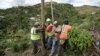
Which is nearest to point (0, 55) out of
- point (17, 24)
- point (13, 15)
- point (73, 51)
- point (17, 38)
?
point (17, 38)

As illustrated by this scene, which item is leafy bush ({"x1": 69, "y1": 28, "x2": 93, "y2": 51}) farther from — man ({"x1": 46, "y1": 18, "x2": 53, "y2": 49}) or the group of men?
man ({"x1": 46, "y1": 18, "x2": 53, "y2": 49})

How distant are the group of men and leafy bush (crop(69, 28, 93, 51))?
1.30 feet

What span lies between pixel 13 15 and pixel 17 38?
9886mm

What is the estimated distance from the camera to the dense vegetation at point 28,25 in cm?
1669

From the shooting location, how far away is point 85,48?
54.1ft

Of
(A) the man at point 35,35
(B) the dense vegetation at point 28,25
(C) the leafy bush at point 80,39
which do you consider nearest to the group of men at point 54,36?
(A) the man at point 35,35

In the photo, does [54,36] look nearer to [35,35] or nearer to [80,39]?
[35,35]

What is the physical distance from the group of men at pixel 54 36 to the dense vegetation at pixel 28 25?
572 mm

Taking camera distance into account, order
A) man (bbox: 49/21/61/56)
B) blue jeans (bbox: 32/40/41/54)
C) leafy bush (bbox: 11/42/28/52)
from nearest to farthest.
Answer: man (bbox: 49/21/61/56) < blue jeans (bbox: 32/40/41/54) < leafy bush (bbox: 11/42/28/52)

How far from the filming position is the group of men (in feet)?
52.5

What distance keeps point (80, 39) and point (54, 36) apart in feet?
4.29

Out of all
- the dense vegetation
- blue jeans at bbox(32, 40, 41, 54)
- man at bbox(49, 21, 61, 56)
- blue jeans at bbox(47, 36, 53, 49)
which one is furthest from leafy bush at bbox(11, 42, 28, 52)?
man at bbox(49, 21, 61, 56)

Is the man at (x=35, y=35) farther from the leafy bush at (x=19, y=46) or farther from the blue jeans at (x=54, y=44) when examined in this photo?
the leafy bush at (x=19, y=46)

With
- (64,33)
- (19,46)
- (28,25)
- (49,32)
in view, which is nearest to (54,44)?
(49,32)
